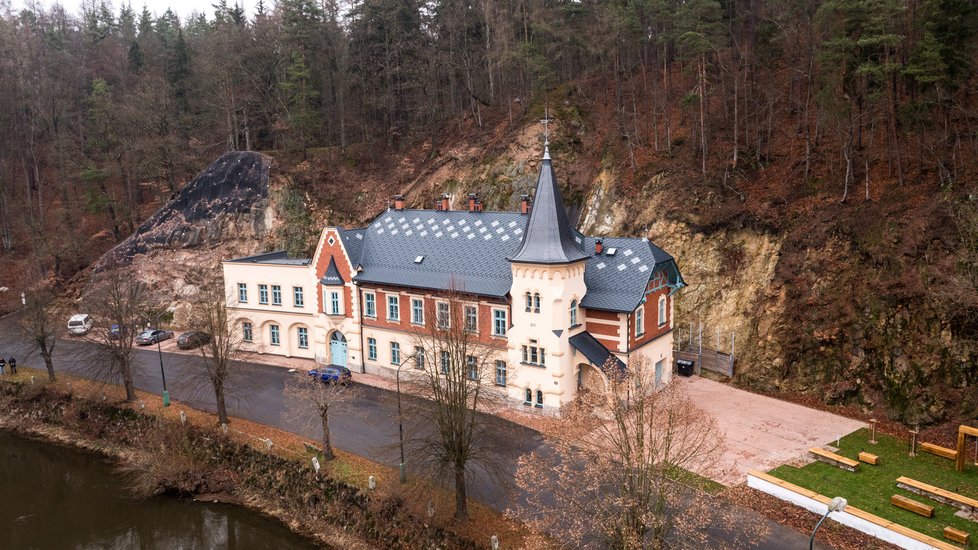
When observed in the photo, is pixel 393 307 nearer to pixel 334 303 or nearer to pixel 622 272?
pixel 334 303

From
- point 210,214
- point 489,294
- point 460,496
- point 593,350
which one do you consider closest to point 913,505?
point 593,350

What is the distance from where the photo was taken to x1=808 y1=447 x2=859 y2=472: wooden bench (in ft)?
70.9

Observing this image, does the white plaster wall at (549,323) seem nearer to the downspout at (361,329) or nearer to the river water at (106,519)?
the downspout at (361,329)

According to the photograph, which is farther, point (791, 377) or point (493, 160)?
point (493, 160)

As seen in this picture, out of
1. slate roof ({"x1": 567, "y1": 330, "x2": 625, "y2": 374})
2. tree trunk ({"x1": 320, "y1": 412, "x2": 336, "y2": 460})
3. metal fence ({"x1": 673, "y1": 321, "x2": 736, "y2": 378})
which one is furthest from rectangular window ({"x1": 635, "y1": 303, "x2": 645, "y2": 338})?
tree trunk ({"x1": 320, "y1": 412, "x2": 336, "y2": 460})

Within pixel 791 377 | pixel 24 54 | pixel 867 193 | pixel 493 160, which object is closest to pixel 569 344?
pixel 791 377

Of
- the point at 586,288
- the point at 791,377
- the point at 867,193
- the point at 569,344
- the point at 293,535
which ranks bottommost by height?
the point at 293,535

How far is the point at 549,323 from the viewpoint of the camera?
91.0 feet

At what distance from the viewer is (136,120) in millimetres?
53156

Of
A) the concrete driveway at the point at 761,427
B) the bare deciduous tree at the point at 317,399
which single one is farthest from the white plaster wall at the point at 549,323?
the bare deciduous tree at the point at 317,399

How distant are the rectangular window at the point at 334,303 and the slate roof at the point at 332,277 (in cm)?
66

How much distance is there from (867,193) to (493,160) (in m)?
23.7

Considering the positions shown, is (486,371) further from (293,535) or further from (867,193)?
(867,193)

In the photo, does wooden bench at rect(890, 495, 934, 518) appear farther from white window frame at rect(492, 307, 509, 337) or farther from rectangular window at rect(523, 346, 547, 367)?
white window frame at rect(492, 307, 509, 337)
